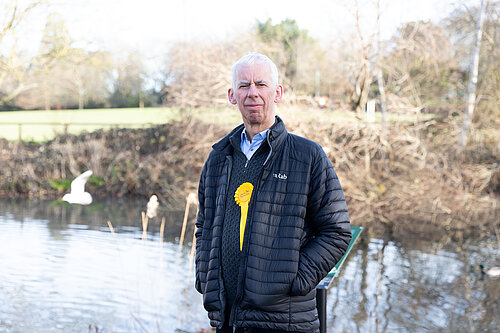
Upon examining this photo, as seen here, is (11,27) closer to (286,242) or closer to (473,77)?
(286,242)

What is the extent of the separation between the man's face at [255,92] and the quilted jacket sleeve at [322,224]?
282mm

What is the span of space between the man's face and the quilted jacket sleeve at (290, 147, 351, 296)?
282mm

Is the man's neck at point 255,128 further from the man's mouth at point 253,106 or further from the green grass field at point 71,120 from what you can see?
the green grass field at point 71,120

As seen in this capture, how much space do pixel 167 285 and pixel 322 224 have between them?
5453mm

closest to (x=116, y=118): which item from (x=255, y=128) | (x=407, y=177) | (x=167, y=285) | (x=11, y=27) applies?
(x=11, y=27)

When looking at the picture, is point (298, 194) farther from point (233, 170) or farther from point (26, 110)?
point (26, 110)

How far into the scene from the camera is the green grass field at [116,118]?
11522 mm

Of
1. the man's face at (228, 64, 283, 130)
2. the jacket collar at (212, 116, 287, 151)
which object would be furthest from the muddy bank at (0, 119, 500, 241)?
the man's face at (228, 64, 283, 130)

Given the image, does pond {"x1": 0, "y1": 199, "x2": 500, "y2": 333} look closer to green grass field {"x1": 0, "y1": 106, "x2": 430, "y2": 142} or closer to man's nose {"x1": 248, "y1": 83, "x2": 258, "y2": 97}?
green grass field {"x1": 0, "y1": 106, "x2": 430, "y2": 142}

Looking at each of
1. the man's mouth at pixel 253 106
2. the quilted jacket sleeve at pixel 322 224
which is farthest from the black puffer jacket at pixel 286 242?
the man's mouth at pixel 253 106

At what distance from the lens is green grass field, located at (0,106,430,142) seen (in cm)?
1152

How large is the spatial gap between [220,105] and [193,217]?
2742 mm

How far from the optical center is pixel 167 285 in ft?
24.1

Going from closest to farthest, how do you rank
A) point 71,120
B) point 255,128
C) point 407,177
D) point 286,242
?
point 286,242 < point 255,128 < point 407,177 < point 71,120
